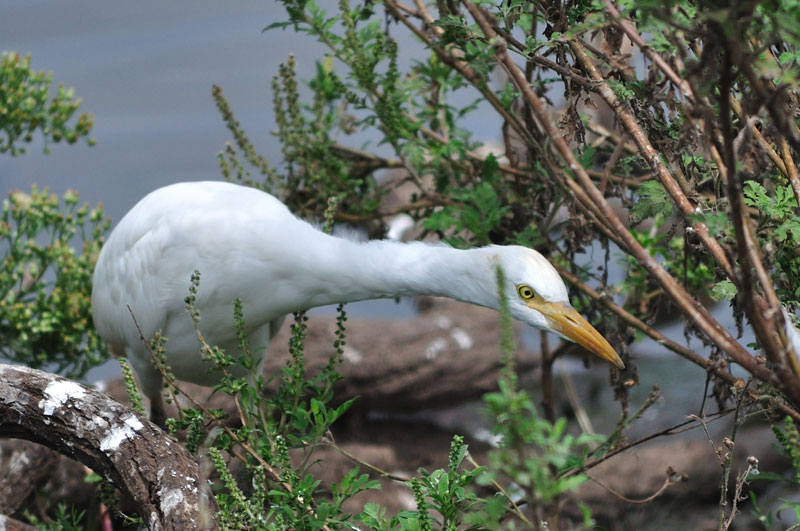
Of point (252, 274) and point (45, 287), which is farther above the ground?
point (252, 274)

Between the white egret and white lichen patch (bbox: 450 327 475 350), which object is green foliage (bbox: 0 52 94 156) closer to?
the white egret

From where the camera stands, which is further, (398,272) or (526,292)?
(398,272)

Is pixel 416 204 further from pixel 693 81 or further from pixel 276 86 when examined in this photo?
pixel 693 81

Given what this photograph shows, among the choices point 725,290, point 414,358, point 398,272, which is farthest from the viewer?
point 414,358

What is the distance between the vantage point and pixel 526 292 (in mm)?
2305

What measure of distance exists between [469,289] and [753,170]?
100 centimetres

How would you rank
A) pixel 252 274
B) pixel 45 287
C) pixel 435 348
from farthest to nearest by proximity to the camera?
pixel 435 348 < pixel 45 287 < pixel 252 274

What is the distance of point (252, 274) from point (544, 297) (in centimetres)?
93

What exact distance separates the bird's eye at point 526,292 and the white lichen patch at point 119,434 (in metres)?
0.95

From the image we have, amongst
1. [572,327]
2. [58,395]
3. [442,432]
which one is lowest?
[442,432]

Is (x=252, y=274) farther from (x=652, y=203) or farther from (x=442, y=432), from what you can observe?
(x=442, y=432)

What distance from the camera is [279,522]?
1.95 m

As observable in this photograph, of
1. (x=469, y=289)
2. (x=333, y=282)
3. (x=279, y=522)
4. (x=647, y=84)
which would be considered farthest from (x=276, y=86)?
(x=647, y=84)

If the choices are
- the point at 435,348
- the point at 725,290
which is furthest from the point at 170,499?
the point at 435,348
